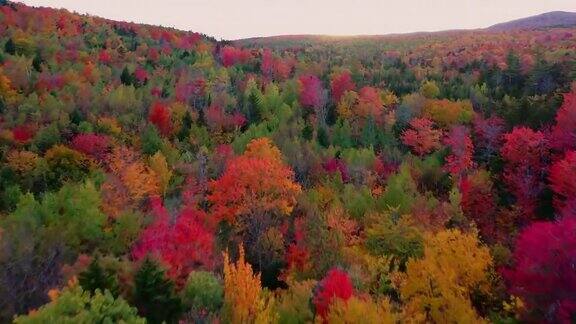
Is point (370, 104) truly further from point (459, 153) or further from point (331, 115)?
point (459, 153)

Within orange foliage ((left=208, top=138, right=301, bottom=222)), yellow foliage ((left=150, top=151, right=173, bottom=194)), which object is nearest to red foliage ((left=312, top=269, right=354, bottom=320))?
orange foliage ((left=208, top=138, right=301, bottom=222))

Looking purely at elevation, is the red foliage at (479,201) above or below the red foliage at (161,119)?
below

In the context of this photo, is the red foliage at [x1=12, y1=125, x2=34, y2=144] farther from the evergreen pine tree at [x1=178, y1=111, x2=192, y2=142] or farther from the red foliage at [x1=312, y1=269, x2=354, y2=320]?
the red foliage at [x1=312, y1=269, x2=354, y2=320]

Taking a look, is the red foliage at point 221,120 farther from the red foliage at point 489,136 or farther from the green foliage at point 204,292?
the green foliage at point 204,292

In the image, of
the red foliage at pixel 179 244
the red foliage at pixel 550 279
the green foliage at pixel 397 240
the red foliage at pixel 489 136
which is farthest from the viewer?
the red foliage at pixel 489 136

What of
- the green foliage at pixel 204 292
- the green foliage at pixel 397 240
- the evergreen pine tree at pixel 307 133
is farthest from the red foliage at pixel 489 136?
the green foliage at pixel 204 292

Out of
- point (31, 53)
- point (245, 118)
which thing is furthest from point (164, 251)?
point (31, 53)
